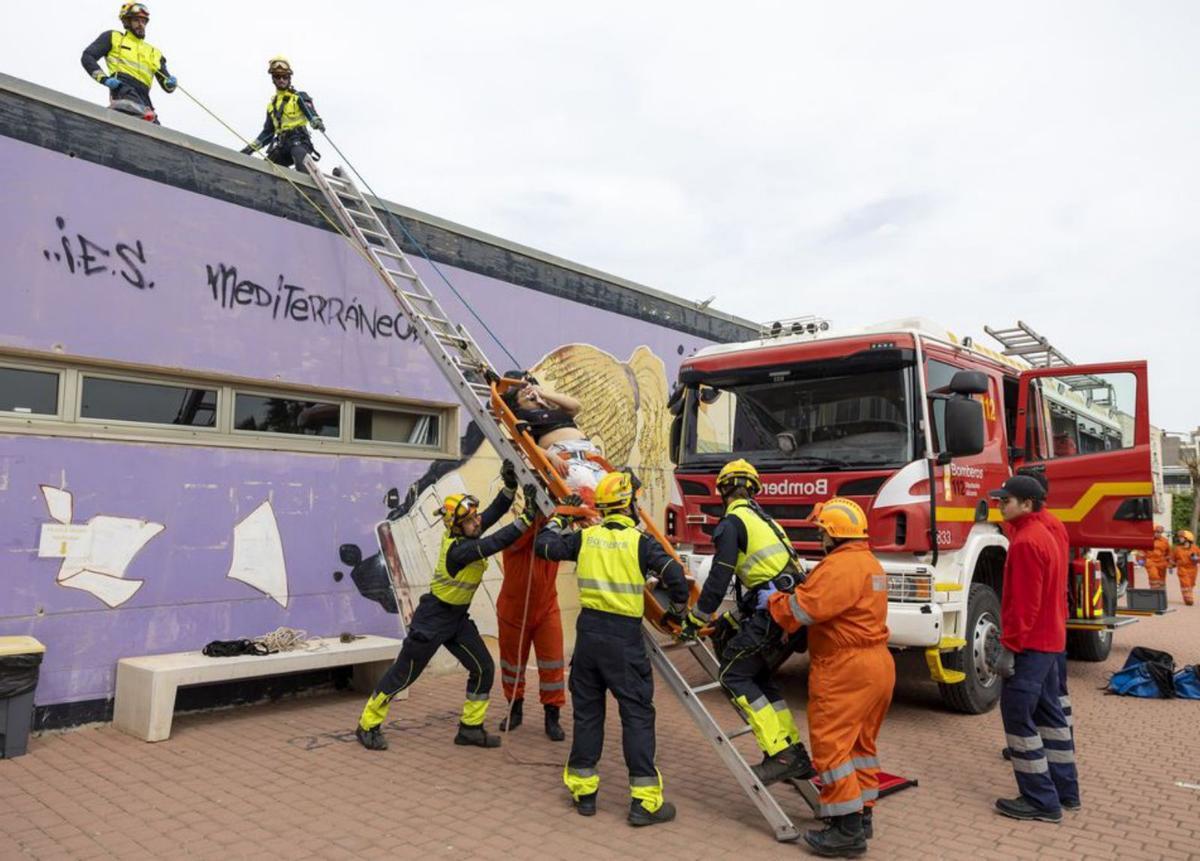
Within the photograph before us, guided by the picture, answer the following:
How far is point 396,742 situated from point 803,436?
3714 mm

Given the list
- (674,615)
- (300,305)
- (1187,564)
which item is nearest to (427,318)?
(300,305)

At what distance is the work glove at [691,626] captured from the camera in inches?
187

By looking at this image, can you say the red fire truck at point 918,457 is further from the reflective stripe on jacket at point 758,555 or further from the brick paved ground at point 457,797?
the reflective stripe on jacket at point 758,555

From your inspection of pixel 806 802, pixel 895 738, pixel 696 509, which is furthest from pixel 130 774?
pixel 895 738

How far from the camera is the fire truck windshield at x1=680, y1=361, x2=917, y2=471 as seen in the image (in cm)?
637

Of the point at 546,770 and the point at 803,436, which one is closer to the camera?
the point at 546,770

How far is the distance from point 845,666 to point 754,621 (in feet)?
1.97

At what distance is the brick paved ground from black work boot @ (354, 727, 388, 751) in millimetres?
64

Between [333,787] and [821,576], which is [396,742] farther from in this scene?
[821,576]

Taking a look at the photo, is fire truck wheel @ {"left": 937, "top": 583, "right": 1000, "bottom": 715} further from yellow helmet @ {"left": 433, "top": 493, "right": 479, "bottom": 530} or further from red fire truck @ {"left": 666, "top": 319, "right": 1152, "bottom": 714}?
yellow helmet @ {"left": 433, "top": 493, "right": 479, "bottom": 530}

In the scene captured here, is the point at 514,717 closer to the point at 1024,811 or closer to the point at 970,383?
the point at 1024,811

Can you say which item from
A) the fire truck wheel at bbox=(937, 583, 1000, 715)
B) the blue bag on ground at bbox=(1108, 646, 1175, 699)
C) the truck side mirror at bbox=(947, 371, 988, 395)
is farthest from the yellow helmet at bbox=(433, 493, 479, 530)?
the blue bag on ground at bbox=(1108, 646, 1175, 699)

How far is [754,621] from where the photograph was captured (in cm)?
468

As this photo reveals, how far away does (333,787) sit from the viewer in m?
4.80
